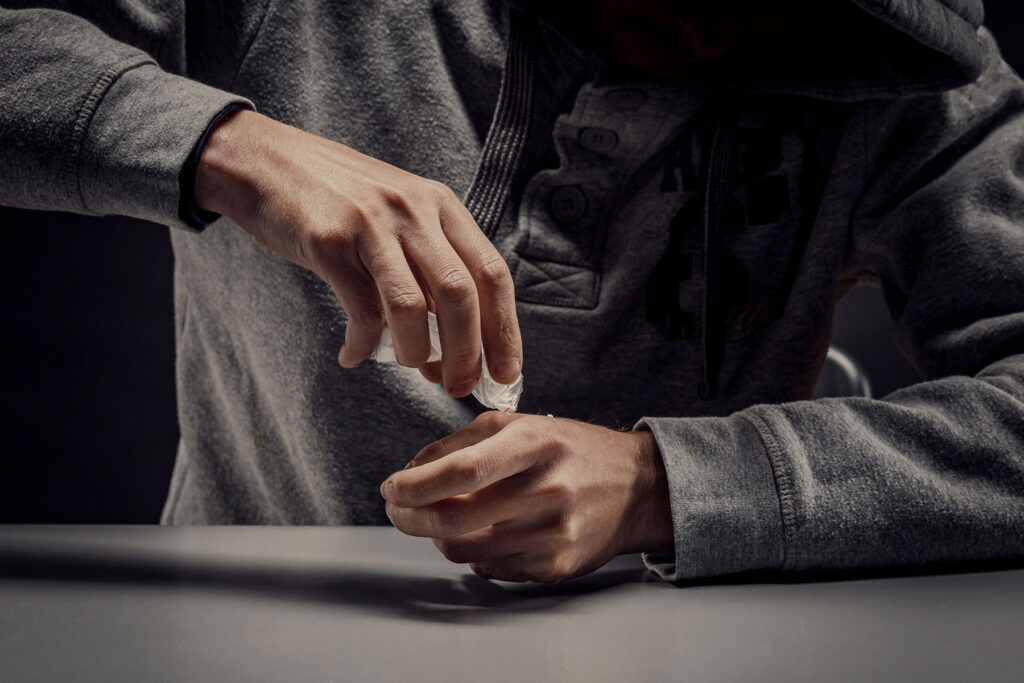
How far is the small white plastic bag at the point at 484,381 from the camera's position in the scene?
1.78ft

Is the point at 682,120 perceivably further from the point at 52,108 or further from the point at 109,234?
the point at 109,234

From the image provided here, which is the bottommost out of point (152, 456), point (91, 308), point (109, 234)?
point (152, 456)

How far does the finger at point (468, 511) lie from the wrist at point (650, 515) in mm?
89

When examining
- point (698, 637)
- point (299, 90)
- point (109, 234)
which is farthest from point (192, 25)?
point (109, 234)

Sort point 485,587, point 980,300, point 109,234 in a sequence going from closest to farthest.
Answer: point 485,587
point 980,300
point 109,234

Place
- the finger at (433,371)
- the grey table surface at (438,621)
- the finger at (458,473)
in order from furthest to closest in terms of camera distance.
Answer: the finger at (433,371) < the finger at (458,473) < the grey table surface at (438,621)

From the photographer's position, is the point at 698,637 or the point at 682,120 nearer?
the point at 698,637

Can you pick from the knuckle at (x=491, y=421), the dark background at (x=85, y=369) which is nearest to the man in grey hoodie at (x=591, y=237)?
the knuckle at (x=491, y=421)

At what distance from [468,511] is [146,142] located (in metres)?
0.32

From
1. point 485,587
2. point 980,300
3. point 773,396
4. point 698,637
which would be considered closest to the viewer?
point 698,637

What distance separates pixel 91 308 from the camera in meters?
1.78

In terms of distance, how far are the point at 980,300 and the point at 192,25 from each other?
78 centimetres

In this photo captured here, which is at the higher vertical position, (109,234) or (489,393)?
(489,393)

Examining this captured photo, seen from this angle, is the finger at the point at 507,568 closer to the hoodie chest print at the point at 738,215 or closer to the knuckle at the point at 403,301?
the knuckle at the point at 403,301
